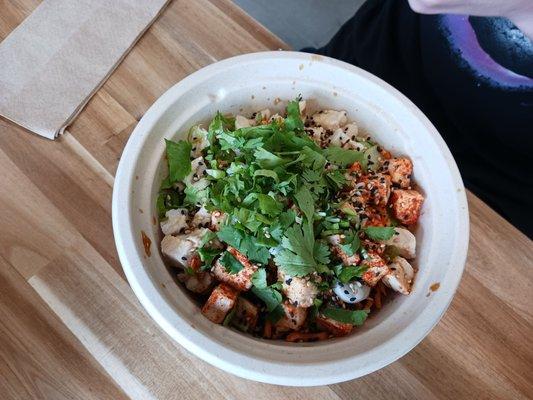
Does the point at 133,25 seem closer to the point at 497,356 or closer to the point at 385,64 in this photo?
the point at 385,64

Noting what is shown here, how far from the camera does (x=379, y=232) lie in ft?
2.48

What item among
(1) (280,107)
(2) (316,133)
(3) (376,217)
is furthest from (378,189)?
(1) (280,107)

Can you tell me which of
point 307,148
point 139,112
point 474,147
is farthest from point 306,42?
point 307,148

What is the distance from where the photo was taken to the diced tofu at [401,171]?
2.70 feet

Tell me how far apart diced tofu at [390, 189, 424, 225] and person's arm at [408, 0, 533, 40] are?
281 mm

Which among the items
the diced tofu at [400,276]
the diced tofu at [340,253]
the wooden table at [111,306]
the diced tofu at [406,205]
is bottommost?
the wooden table at [111,306]

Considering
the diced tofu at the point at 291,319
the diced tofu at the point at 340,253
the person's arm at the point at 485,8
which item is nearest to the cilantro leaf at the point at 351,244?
the diced tofu at the point at 340,253

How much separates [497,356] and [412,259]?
0.81 feet

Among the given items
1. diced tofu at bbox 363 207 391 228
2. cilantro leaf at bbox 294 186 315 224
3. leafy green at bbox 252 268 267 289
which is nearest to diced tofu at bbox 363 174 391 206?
diced tofu at bbox 363 207 391 228

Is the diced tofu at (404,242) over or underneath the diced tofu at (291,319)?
over

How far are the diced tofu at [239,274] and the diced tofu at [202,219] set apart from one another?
6 cm

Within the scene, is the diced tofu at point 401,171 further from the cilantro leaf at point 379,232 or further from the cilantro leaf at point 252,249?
the cilantro leaf at point 252,249

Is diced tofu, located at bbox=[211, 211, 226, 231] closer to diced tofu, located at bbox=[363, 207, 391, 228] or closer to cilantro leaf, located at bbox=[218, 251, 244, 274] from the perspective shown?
cilantro leaf, located at bbox=[218, 251, 244, 274]

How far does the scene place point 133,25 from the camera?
3.43ft
